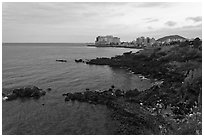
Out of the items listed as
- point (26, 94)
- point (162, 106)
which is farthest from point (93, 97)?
point (26, 94)

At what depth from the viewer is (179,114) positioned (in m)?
20.2

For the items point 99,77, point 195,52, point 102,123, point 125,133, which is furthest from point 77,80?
point 195,52

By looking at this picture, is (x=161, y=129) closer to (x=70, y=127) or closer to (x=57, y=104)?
(x=70, y=127)

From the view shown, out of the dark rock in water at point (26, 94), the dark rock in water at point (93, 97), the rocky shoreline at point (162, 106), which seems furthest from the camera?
the dark rock in water at point (26, 94)

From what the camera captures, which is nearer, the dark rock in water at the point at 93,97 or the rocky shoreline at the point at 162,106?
the rocky shoreline at the point at 162,106

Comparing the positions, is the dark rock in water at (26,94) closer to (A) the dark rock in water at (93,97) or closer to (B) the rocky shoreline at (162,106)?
(B) the rocky shoreline at (162,106)

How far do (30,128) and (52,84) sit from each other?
16234 mm

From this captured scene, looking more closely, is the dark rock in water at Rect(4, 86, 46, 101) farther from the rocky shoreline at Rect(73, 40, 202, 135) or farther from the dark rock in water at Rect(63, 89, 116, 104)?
the dark rock in water at Rect(63, 89, 116, 104)

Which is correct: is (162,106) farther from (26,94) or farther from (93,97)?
(26,94)

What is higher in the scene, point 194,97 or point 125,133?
point 194,97

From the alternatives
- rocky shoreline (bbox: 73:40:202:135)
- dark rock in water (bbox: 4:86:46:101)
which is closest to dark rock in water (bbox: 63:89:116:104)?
rocky shoreline (bbox: 73:40:202:135)

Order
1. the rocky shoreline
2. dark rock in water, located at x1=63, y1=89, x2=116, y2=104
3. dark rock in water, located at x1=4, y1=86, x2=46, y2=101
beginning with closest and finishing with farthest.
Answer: the rocky shoreline → dark rock in water, located at x1=63, y1=89, x2=116, y2=104 → dark rock in water, located at x1=4, y1=86, x2=46, y2=101

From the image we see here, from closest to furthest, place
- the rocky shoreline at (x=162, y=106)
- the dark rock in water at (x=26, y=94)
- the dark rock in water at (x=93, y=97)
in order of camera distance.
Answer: the rocky shoreline at (x=162, y=106)
the dark rock in water at (x=93, y=97)
the dark rock in water at (x=26, y=94)

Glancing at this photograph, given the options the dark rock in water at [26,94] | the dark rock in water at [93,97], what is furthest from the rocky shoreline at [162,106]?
the dark rock in water at [26,94]
